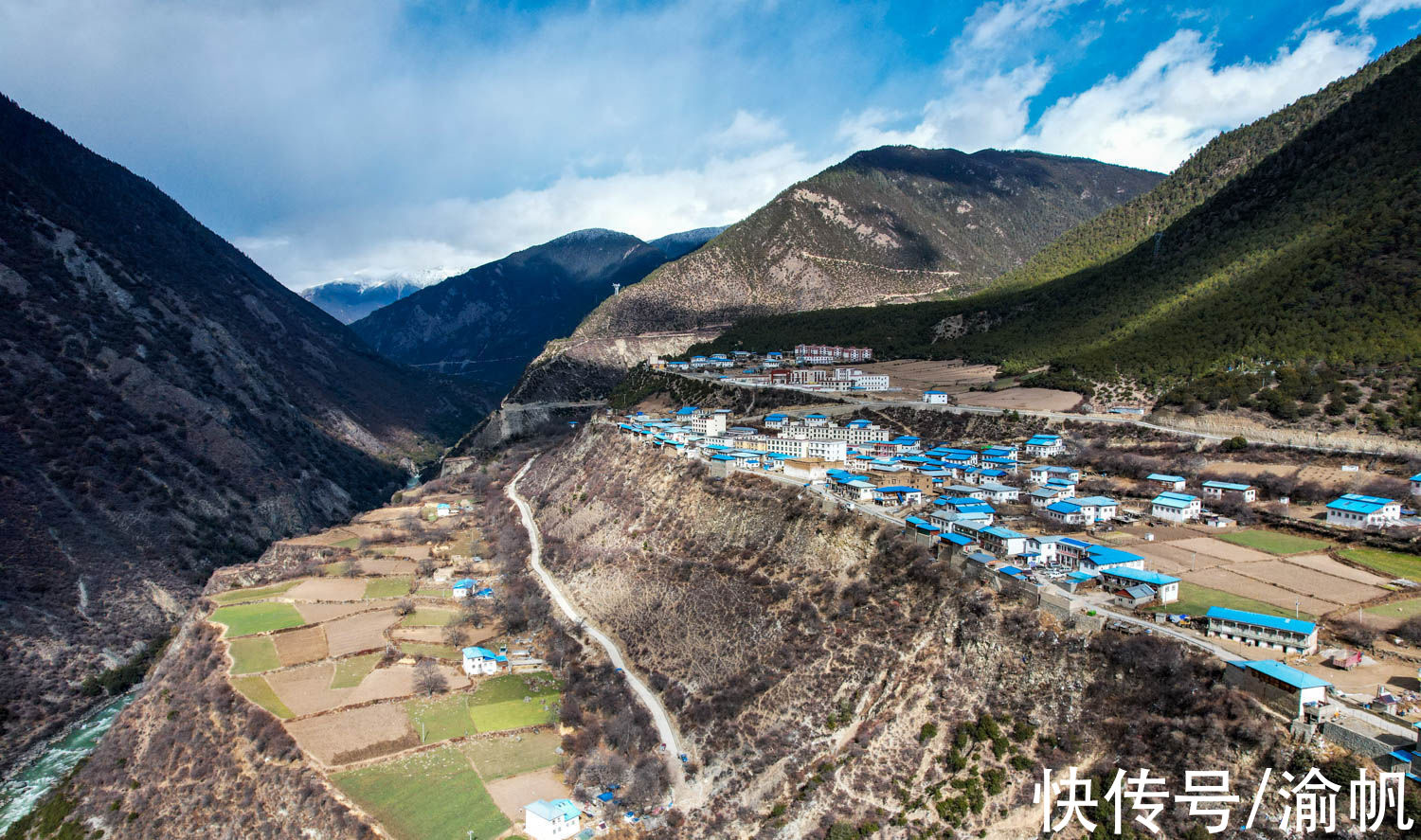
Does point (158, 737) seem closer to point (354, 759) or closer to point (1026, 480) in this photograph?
point (354, 759)

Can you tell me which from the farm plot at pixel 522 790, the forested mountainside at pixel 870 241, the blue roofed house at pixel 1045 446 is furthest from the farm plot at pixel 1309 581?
the forested mountainside at pixel 870 241

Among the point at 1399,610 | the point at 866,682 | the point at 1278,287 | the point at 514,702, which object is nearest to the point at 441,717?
the point at 514,702

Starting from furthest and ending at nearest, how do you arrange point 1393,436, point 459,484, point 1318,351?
point 459,484 < point 1318,351 < point 1393,436

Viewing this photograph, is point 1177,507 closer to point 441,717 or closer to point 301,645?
point 441,717

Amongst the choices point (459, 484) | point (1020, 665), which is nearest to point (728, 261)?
point (459, 484)

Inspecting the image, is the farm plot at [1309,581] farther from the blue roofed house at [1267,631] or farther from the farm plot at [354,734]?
the farm plot at [354,734]
